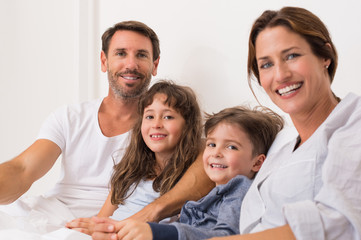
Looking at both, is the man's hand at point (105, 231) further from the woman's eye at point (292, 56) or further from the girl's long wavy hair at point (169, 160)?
the woman's eye at point (292, 56)

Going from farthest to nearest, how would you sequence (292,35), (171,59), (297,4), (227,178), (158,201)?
(171,59) < (297,4) < (158,201) < (227,178) < (292,35)

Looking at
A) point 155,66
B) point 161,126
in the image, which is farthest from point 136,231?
point 155,66

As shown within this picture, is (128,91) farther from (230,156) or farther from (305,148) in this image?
(305,148)

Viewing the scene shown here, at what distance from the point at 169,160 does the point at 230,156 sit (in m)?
0.47

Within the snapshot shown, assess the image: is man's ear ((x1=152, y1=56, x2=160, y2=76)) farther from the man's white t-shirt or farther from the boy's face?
the boy's face

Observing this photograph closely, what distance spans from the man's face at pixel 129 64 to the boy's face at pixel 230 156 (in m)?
0.85

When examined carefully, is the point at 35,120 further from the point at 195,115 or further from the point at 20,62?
the point at 195,115

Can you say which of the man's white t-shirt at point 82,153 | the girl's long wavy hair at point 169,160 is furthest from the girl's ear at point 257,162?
the man's white t-shirt at point 82,153

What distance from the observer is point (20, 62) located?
11.0 ft

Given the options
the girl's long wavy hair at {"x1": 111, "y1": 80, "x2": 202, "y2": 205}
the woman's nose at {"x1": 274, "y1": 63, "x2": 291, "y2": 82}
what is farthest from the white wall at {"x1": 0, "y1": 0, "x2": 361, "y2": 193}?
the woman's nose at {"x1": 274, "y1": 63, "x2": 291, "y2": 82}

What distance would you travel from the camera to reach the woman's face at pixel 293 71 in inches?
49.4

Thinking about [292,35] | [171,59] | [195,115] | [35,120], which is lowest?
[35,120]

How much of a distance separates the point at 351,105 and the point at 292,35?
0.28 meters

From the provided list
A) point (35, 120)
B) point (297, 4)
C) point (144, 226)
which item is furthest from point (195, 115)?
point (35, 120)
